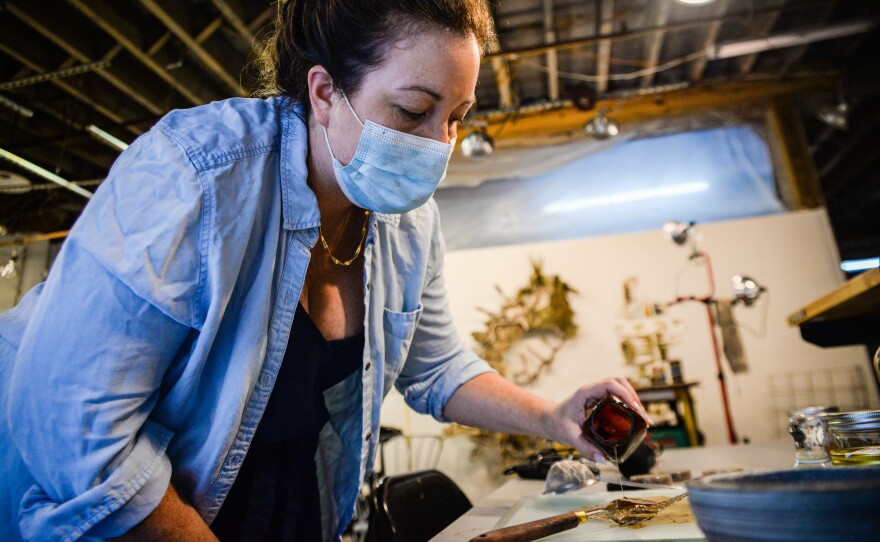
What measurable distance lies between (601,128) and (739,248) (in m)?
1.64

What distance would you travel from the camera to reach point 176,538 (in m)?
0.72

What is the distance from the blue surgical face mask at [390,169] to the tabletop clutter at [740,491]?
0.51 meters

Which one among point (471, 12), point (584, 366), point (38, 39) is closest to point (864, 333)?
point (471, 12)

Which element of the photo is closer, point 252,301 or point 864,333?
point 252,301

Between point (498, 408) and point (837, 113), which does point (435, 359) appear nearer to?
point (498, 408)

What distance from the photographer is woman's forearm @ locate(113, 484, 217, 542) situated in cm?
71

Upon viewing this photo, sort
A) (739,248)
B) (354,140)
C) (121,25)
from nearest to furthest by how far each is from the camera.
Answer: (354,140)
(121,25)
(739,248)

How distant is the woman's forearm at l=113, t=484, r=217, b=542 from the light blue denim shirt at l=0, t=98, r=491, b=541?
17mm

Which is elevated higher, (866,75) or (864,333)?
(866,75)

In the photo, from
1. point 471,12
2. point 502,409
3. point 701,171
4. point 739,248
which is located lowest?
point 502,409

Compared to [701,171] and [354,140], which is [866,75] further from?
[354,140]

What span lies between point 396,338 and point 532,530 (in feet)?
1.87

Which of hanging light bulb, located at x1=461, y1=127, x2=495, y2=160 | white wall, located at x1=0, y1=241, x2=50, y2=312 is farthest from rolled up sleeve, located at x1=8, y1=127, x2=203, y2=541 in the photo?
white wall, located at x1=0, y1=241, x2=50, y2=312

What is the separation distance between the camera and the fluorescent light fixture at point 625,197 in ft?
17.6
